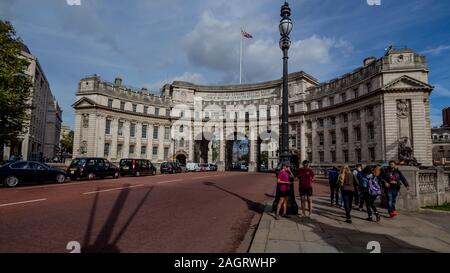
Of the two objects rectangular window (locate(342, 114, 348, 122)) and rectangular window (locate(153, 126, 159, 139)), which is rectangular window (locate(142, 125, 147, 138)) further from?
rectangular window (locate(342, 114, 348, 122))

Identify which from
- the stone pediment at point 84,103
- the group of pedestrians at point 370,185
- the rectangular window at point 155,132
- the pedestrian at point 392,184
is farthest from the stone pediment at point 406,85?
the stone pediment at point 84,103

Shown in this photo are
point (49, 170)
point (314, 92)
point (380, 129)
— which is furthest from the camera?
point (314, 92)

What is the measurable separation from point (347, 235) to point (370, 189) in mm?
2757

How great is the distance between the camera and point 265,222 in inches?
294

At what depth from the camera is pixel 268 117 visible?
58.8m

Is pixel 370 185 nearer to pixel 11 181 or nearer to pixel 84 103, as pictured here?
pixel 11 181

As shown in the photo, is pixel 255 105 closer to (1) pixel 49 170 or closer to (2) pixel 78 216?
(1) pixel 49 170

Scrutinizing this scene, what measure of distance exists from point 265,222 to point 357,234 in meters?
2.30

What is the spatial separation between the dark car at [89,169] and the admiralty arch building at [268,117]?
29146 millimetres

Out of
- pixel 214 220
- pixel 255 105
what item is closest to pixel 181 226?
pixel 214 220

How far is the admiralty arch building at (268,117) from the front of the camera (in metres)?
37.8

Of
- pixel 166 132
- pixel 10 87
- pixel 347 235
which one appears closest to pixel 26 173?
pixel 10 87

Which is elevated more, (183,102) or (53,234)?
(183,102)

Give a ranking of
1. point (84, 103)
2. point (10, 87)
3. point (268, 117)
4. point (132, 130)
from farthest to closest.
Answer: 1. point (268, 117)
2. point (132, 130)
3. point (84, 103)
4. point (10, 87)
